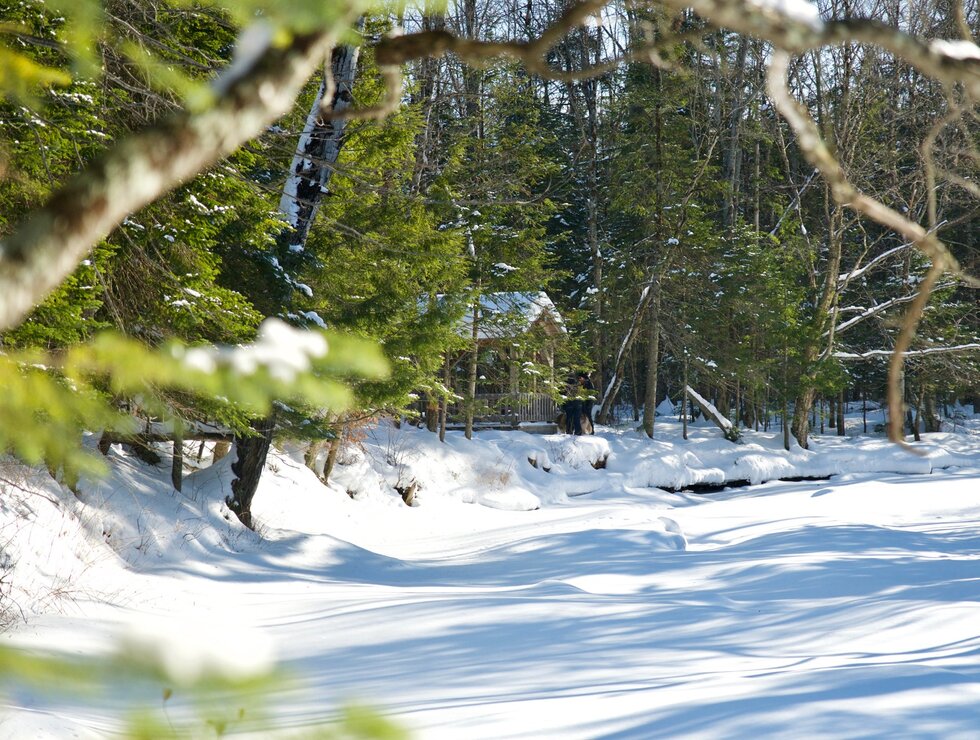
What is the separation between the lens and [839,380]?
2220cm

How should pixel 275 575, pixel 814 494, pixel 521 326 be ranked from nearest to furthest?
1. pixel 275 575
2. pixel 814 494
3. pixel 521 326

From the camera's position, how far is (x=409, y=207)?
38.1ft

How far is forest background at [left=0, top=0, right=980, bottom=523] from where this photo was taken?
858 millimetres

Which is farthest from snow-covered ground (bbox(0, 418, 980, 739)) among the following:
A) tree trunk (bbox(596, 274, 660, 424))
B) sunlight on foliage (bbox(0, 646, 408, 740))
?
tree trunk (bbox(596, 274, 660, 424))

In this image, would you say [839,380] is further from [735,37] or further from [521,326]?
[735,37]

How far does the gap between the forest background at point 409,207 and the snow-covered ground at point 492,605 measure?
1.59 feet

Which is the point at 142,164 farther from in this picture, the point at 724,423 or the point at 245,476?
the point at 724,423

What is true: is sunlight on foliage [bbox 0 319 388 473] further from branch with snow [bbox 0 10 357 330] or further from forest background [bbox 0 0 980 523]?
branch with snow [bbox 0 10 357 330]

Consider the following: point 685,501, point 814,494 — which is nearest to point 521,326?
point 685,501

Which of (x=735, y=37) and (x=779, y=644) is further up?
(x=735, y=37)

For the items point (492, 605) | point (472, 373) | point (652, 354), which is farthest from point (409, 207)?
point (652, 354)

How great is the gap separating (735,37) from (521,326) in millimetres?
13289

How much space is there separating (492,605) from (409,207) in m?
6.63

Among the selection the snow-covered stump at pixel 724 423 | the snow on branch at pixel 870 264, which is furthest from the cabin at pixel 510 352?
the snow on branch at pixel 870 264
